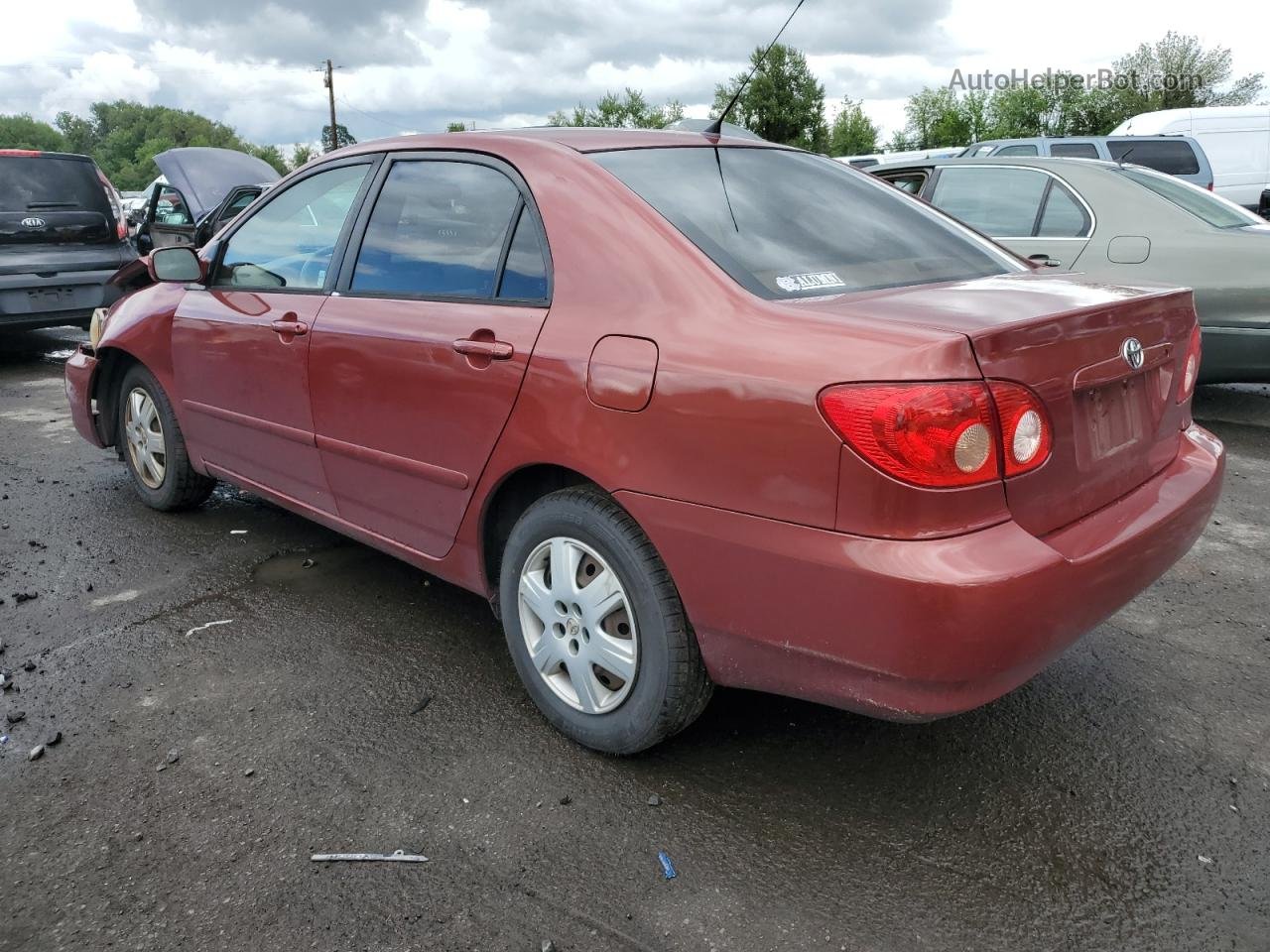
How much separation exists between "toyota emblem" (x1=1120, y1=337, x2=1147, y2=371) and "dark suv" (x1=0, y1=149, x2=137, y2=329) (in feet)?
28.4

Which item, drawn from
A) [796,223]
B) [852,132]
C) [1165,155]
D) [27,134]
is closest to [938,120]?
[852,132]

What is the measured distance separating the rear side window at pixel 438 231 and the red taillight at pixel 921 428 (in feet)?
3.95

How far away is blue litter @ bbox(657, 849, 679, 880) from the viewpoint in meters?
2.29

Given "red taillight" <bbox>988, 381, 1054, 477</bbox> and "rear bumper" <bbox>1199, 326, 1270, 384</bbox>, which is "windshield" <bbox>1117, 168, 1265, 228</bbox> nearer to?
"rear bumper" <bbox>1199, 326, 1270, 384</bbox>

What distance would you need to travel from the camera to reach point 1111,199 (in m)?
6.37

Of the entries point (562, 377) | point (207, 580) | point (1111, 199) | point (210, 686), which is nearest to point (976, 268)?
point (562, 377)

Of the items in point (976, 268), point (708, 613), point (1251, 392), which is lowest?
point (1251, 392)

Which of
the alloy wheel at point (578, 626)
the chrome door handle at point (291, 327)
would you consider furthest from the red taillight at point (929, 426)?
the chrome door handle at point (291, 327)

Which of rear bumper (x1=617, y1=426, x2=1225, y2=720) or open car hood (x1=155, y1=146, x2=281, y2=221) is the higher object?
open car hood (x1=155, y1=146, x2=281, y2=221)

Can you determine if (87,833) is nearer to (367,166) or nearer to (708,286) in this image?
(708,286)

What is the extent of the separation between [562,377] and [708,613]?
2.28 feet

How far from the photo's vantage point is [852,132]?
64688 mm

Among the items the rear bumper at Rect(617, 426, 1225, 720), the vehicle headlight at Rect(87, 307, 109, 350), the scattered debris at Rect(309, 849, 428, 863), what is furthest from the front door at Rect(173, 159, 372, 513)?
the rear bumper at Rect(617, 426, 1225, 720)

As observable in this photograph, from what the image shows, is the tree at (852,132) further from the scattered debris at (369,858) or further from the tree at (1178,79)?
the scattered debris at (369,858)
